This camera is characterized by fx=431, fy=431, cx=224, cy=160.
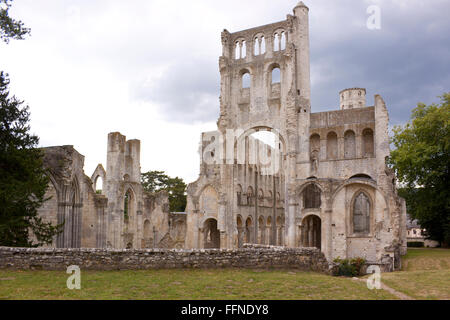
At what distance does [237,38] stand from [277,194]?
18980 mm

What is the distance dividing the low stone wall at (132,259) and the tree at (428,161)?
21.6 metres

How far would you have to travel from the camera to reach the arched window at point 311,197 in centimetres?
3467

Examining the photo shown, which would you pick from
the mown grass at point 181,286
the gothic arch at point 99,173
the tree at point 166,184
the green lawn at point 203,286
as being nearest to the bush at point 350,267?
the green lawn at point 203,286

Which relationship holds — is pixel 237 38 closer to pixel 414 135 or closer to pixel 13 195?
pixel 414 135

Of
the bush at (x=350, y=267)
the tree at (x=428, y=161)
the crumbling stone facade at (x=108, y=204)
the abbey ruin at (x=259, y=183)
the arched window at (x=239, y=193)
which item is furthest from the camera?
the arched window at (x=239, y=193)

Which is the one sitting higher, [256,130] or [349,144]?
[256,130]

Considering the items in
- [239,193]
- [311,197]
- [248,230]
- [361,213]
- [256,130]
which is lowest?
[248,230]

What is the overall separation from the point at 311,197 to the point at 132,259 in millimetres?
23005

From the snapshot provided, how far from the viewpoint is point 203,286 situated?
38.3 ft

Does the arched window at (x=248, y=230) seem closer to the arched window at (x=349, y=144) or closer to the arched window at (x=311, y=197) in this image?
the arched window at (x=311, y=197)

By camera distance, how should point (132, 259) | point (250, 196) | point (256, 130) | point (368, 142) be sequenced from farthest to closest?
point (250, 196)
point (256, 130)
point (368, 142)
point (132, 259)

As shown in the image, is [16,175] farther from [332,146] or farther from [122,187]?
[332,146]

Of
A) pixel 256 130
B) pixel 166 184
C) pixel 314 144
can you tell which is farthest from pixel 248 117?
pixel 166 184
